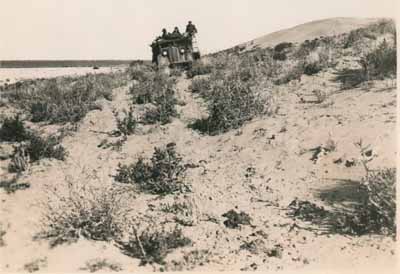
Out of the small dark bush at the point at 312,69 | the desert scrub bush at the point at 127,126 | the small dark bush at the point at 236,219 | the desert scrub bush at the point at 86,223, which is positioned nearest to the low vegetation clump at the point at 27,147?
the desert scrub bush at the point at 127,126

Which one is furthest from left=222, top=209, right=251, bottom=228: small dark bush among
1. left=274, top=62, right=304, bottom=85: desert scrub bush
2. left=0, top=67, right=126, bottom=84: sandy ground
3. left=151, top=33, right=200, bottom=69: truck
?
left=0, top=67, right=126, bottom=84: sandy ground

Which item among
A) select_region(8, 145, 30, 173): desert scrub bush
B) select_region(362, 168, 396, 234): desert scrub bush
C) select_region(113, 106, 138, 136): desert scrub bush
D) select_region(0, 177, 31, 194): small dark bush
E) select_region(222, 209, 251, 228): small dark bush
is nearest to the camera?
select_region(362, 168, 396, 234): desert scrub bush

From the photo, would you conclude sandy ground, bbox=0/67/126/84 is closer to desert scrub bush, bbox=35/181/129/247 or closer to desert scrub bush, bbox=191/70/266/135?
desert scrub bush, bbox=191/70/266/135

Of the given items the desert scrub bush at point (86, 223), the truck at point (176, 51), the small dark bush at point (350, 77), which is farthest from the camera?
the truck at point (176, 51)

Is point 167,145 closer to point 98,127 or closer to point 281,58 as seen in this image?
point 98,127

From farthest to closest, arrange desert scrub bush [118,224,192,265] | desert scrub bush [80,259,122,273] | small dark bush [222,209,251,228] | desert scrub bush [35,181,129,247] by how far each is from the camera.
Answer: small dark bush [222,209,251,228] < desert scrub bush [35,181,129,247] < desert scrub bush [118,224,192,265] < desert scrub bush [80,259,122,273]

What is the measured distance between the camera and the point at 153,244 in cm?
588

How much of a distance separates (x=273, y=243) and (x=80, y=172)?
3.76 m

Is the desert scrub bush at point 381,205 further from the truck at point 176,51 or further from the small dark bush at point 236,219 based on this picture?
the truck at point 176,51

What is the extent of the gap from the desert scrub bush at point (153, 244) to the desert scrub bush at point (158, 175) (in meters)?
1.32

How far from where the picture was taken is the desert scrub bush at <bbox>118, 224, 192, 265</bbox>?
5742 millimetres

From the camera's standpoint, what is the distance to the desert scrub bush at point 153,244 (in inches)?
226

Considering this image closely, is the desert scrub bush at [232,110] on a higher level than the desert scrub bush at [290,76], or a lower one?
lower

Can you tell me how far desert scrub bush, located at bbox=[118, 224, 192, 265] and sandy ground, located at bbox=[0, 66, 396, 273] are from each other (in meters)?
0.10
